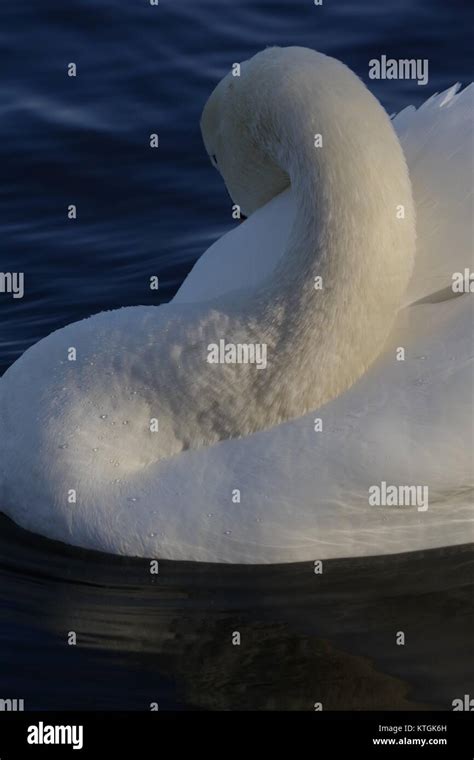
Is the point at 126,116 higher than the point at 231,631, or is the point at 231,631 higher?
the point at 126,116

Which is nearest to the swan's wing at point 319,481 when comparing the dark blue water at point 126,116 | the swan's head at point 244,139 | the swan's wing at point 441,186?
the swan's wing at point 441,186

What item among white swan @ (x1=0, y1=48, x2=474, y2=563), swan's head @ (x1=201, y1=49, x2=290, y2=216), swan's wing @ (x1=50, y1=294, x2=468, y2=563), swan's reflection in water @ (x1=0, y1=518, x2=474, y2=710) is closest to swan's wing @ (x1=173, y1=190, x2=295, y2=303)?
swan's head @ (x1=201, y1=49, x2=290, y2=216)

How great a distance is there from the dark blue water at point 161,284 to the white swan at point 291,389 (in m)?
0.17

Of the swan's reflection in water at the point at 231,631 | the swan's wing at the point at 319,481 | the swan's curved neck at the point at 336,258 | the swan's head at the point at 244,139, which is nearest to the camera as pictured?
the swan's reflection in water at the point at 231,631

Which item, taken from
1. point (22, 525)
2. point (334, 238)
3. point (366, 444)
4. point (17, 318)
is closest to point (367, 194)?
point (334, 238)

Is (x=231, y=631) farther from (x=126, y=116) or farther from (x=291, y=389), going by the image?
(x=126, y=116)

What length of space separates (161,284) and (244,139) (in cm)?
258

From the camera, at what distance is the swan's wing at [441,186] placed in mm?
6762

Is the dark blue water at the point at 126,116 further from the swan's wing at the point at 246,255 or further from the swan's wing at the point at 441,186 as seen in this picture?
the swan's wing at the point at 441,186

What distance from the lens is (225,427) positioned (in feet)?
21.9

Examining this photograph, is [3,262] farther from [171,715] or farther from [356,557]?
[171,715]

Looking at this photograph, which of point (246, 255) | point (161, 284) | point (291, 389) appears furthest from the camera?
point (161, 284)

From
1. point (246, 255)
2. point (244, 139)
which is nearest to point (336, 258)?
point (244, 139)

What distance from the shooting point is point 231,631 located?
6.39 meters
